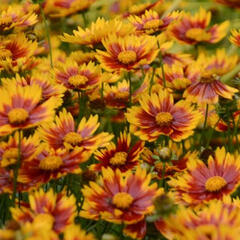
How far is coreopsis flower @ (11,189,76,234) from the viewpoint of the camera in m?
1.30

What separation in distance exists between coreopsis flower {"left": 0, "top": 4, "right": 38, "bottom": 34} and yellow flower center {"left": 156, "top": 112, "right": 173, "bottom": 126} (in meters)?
0.56

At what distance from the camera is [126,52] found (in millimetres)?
1843

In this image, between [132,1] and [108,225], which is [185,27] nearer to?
[108,225]

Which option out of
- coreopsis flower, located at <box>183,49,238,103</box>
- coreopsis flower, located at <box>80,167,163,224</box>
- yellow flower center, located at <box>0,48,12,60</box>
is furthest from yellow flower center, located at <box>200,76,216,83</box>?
yellow flower center, located at <box>0,48,12,60</box>

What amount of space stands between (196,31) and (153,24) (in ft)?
0.67

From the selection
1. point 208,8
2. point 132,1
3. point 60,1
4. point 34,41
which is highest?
point 34,41

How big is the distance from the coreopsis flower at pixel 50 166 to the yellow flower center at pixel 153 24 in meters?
0.63

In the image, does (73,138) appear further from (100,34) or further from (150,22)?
(150,22)

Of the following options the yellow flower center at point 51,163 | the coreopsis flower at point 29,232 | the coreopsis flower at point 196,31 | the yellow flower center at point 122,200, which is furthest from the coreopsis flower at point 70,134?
the coreopsis flower at point 196,31

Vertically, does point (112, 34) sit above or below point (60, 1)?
above

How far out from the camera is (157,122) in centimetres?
177

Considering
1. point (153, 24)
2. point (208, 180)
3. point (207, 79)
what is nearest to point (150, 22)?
point (153, 24)

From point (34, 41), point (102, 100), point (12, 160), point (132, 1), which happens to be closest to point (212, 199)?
point (12, 160)

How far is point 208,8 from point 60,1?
1518mm
